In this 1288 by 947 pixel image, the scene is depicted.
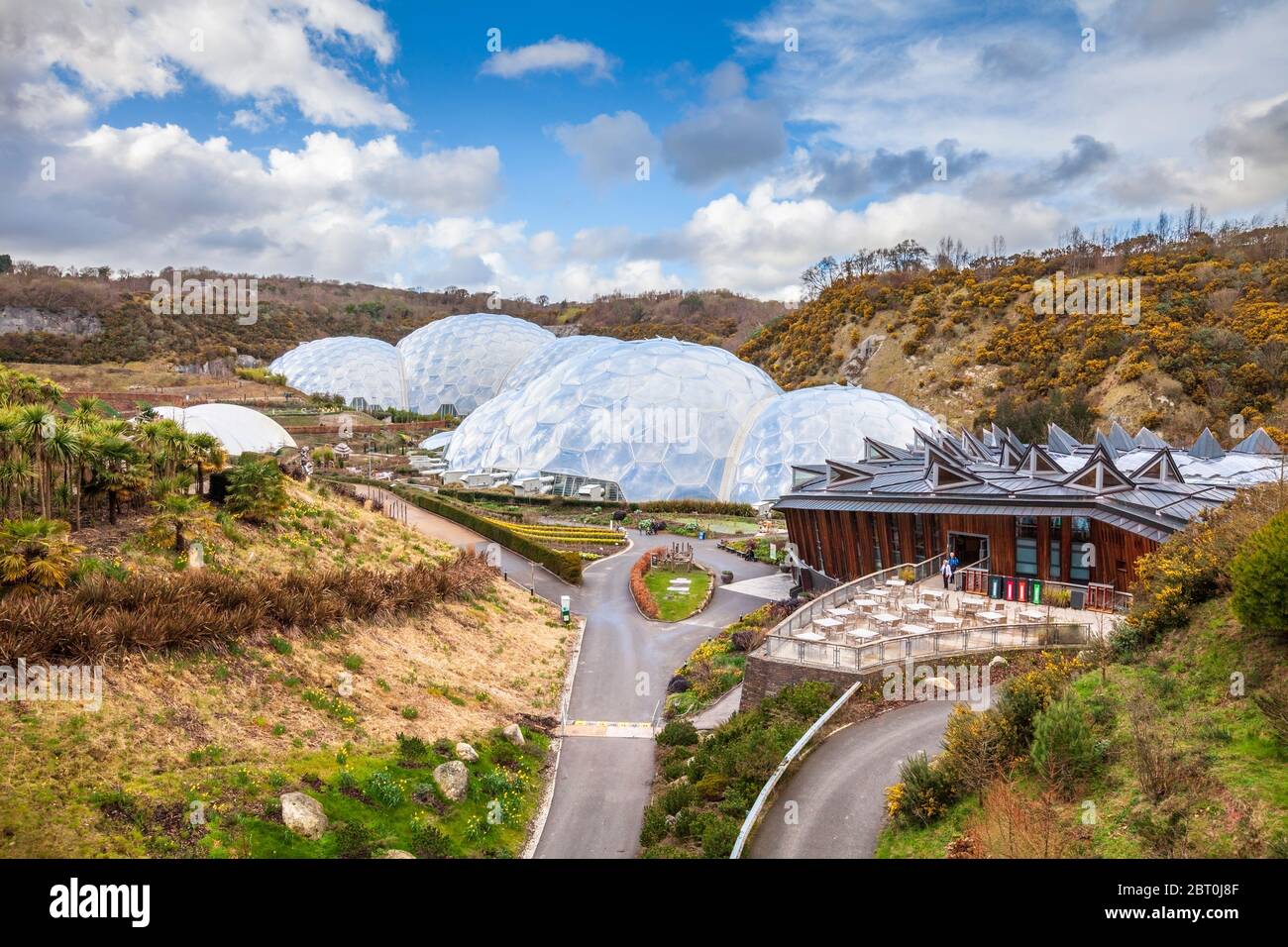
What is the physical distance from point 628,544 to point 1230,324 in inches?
1894

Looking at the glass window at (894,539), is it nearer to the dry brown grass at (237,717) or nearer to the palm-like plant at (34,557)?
the dry brown grass at (237,717)

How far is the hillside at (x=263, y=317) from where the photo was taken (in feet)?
320

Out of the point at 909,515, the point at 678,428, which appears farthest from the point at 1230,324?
the point at 909,515

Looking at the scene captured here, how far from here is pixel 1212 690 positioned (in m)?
11.2

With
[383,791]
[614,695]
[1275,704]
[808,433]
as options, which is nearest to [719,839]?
[383,791]

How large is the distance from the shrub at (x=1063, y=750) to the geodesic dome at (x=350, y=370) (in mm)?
81288

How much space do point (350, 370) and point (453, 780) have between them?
256 ft

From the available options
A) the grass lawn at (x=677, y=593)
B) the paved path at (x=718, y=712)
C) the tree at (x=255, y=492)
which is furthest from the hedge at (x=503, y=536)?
the paved path at (x=718, y=712)

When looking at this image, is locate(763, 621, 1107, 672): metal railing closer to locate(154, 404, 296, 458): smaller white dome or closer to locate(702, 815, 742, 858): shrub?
locate(702, 815, 742, 858): shrub

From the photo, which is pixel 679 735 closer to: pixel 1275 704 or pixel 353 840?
pixel 353 840

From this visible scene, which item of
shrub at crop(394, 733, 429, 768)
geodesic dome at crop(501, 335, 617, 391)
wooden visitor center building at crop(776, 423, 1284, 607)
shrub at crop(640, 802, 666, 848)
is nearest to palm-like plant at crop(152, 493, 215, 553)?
shrub at crop(394, 733, 429, 768)

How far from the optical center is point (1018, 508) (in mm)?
23703

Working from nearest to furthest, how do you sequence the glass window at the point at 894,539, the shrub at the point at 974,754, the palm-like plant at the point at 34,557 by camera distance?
the shrub at the point at 974,754 → the palm-like plant at the point at 34,557 → the glass window at the point at 894,539
